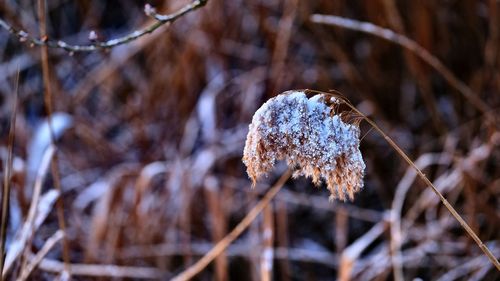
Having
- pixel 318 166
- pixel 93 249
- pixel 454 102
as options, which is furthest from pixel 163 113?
pixel 318 166

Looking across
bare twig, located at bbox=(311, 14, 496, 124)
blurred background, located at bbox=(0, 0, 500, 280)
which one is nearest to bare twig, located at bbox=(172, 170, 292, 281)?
blurred background, located at bbox=(0, 0, 500, 280)

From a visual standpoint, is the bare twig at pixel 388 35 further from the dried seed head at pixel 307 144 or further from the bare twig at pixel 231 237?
the dried seed head at pixel 307 144

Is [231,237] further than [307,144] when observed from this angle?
Yes

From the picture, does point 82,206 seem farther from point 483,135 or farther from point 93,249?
point 483,135

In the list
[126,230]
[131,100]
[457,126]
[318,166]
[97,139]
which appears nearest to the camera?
A: [318,166]

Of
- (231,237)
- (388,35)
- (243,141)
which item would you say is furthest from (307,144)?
(243,141)

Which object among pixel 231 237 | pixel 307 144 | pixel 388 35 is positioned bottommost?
pixel 307 144

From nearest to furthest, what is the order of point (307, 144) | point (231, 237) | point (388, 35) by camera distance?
point (307, 144), point (231, 237), point (388, 35)

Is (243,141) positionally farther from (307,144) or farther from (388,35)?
(307,144)
